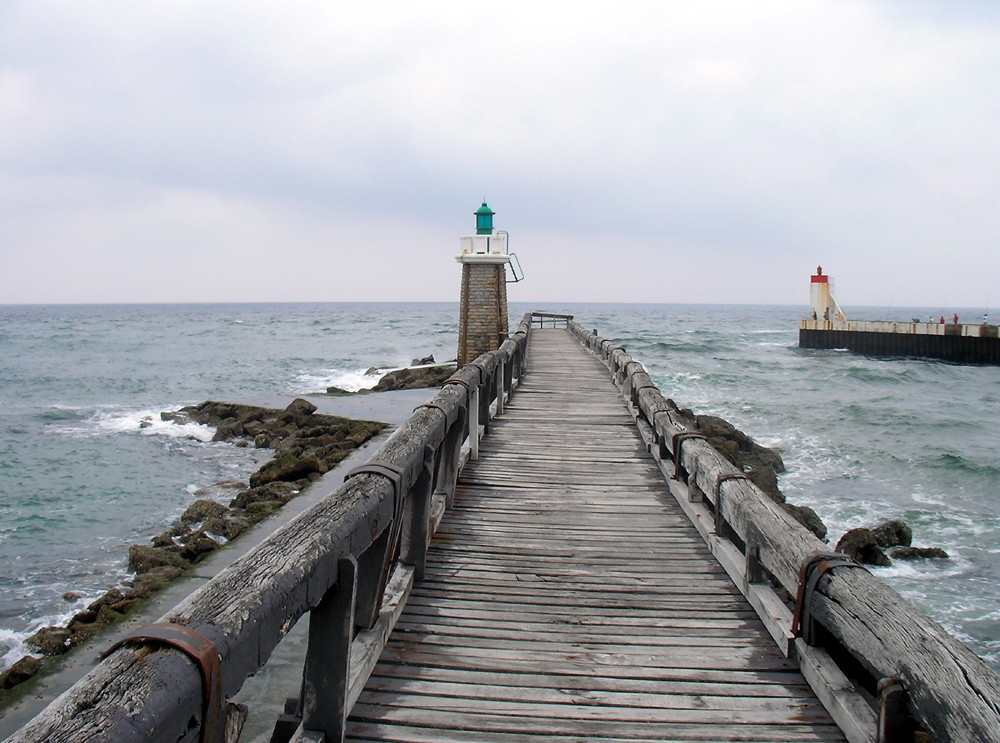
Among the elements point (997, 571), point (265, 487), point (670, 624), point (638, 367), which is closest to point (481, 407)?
point (638, 367)

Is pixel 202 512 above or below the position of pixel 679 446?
below

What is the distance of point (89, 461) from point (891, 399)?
90.9ft

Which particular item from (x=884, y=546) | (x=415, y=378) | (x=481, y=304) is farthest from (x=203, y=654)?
(x=415, y=378)

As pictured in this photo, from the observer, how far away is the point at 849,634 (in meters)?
2.69

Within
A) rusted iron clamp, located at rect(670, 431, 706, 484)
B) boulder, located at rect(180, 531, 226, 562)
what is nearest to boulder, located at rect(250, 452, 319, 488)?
boulder, located at rect(180, 531, 226, 562)

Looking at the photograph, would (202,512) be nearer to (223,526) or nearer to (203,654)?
(223,526)

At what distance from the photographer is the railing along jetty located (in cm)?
158

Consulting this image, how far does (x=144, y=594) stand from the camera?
26.0 feet

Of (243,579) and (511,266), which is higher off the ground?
(511,266)

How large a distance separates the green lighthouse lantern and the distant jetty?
101 ft

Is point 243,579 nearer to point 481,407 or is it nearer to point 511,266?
point 481,407

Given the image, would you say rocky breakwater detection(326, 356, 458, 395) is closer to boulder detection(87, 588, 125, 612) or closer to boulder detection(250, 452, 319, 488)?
boulder detection(250, 452, 319, 488)

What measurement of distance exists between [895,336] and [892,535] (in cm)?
3817

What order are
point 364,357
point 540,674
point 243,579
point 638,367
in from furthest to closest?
point 364,357 → point 638,367 → point 540,674 → point 243,579
